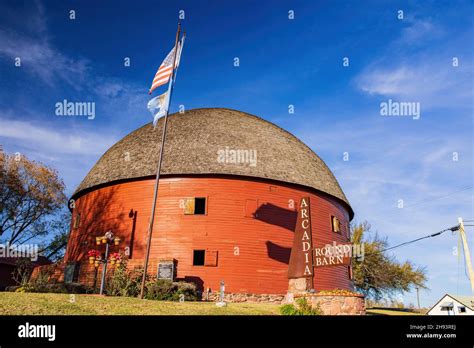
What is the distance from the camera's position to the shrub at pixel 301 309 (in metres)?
14.6

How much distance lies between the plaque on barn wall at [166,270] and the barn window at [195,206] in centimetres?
289

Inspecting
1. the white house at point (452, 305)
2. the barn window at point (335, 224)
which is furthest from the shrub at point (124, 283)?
the white house at point (452, 305)

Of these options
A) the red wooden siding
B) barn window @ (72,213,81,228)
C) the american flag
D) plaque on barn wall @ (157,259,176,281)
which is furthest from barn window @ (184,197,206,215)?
barn window @ (72,213,81,228)

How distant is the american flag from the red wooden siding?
5.75m

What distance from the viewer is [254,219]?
21375 mm

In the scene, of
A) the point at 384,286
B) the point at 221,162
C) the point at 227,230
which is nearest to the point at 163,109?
the point at 221,162

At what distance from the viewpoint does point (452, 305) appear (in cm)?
2644

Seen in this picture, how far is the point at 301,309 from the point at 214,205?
8195mm

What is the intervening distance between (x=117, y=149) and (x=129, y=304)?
1570 centimetres

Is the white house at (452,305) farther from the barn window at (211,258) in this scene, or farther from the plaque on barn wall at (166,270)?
the plaque on barn wall at (166,270)

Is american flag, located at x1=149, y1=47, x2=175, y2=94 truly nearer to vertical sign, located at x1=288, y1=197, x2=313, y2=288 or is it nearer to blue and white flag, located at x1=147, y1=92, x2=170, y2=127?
blue and white flag, located at x1=147, y1=92, x2=170, y2=127

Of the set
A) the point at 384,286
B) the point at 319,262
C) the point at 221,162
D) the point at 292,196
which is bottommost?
the point at 384,286
